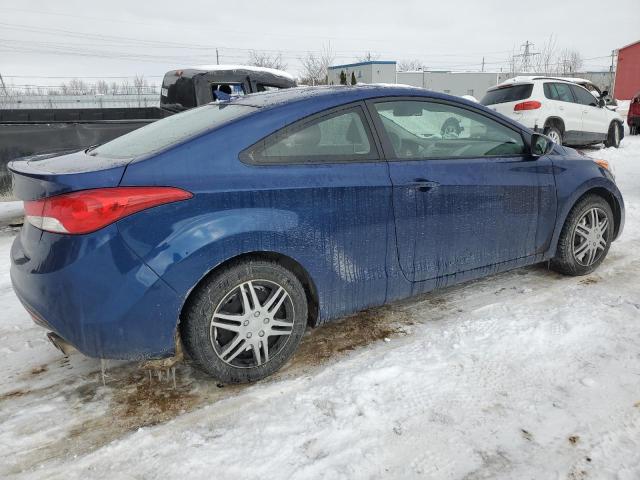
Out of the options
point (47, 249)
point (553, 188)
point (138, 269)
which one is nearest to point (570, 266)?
point (553, 188)

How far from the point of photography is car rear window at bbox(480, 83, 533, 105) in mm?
10867

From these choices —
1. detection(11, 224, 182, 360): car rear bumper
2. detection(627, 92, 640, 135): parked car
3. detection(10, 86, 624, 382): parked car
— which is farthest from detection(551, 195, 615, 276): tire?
detection(627, 92, 640, 135): parked car

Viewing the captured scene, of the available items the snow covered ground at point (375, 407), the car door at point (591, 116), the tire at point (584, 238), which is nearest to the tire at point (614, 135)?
the car door at point (591, 116)

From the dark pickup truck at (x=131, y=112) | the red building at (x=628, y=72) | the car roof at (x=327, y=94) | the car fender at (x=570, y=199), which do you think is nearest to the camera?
the car roof at (x=327, y=94)

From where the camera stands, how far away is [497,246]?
11.1ft

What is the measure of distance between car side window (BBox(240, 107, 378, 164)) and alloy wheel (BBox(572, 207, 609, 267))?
2027mm

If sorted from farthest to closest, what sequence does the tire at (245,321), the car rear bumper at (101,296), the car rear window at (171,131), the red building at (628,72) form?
the red building at (628,72)
the car rear window at (171,131)
the tire at (245,321)
the car rear bumper at (101,296)

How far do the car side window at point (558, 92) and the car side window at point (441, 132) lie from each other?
28.2ft

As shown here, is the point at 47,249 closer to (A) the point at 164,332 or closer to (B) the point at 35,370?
(A) the point at 164,332

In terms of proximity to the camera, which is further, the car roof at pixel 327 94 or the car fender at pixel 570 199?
the car fender at pixel 570 199

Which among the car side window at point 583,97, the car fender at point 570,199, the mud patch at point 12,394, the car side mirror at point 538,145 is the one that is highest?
the car side window at point 583,97

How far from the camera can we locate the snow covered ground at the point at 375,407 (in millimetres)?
2076

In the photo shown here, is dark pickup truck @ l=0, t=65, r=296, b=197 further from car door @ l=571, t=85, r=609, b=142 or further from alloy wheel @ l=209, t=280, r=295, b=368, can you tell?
car door @ l=571, t=85, r=609, b=142

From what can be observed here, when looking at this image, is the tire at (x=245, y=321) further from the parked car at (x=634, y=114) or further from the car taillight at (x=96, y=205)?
the parked car at (x=634, y=114)
